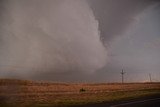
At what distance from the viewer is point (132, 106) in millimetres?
18031

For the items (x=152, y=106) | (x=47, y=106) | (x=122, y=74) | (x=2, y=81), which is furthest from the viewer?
(x=122, y=74)

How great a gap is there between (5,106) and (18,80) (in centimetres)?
4733

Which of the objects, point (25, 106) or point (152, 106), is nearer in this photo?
point (152, 106)

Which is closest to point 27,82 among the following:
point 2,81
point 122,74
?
point 2,81

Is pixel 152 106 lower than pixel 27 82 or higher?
lower

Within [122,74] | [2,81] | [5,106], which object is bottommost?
[5,106]

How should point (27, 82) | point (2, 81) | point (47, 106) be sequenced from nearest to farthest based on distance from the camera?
1. point (47, 106)
2. point (2, 81)
3. point (27, 82)

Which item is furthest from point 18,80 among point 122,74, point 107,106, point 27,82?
point 107,106

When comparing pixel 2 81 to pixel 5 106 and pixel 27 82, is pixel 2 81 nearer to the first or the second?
pixel 27 82

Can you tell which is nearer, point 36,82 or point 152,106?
point 152,106

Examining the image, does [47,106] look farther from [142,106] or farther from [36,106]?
[142,106]

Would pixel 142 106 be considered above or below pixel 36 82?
below

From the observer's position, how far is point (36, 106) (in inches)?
784

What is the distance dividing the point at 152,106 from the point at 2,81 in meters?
49.0
